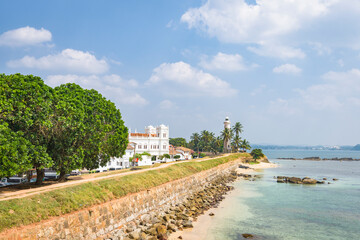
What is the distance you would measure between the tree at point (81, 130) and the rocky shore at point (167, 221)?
31.2 ft

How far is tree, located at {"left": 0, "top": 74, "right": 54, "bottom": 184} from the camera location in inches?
858

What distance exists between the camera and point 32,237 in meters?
15.4

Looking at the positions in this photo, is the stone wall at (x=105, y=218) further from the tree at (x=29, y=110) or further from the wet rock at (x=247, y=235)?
the wet rock at (x=247, y=235)

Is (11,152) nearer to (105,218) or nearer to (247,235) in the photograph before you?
Answer: (105,218)

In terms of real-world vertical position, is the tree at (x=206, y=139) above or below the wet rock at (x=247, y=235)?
above

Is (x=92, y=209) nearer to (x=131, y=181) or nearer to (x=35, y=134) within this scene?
(x=131, y=181)

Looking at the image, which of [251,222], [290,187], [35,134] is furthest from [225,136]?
[35,134]

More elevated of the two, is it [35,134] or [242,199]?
[35,134]

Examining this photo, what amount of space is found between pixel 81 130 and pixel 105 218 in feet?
33.3

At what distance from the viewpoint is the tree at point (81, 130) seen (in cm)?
2664

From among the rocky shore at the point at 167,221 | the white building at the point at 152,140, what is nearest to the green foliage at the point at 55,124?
the rocky shore at the point at 167,221

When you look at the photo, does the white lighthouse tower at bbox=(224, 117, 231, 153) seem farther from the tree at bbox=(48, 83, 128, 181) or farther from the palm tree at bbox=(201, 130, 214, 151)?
the tree at bbox=(48, 83, 128, 181)

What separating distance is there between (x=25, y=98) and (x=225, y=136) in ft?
355

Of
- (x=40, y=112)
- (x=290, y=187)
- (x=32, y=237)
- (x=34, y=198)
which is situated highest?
(x=40, y=112)
